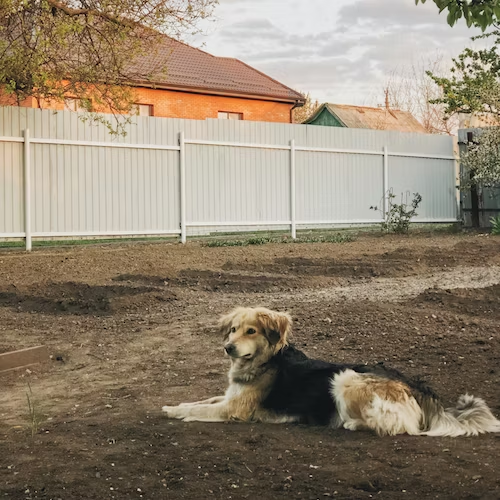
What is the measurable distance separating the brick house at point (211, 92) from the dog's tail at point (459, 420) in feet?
73.6

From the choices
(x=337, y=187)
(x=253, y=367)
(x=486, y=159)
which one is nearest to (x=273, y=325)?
(x=253, y=367)

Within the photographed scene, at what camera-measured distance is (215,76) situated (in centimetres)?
2908

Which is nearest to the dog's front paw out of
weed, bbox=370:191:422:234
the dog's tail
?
the dog's tail

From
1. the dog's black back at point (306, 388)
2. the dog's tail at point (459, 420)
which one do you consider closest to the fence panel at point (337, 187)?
the dog's black back at point (306, 388)

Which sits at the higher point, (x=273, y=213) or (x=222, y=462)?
(x=273, y=213)

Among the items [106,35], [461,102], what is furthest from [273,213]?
[461,102]

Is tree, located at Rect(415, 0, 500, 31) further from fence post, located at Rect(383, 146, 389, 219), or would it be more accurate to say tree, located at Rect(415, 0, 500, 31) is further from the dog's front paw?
fence post, located at Rect(383, 146, 389, 219)

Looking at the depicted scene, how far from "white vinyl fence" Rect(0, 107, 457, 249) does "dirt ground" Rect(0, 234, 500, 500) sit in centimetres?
178

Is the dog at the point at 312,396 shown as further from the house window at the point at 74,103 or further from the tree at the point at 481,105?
the tree at the point at 481,105

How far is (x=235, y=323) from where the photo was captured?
14.7ft

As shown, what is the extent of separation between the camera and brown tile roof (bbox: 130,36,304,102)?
27.7 meters

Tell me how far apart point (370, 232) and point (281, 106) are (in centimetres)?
1306

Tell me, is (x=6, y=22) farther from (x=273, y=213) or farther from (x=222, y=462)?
(x=222, y=462)

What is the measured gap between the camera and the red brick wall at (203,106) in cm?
2711
